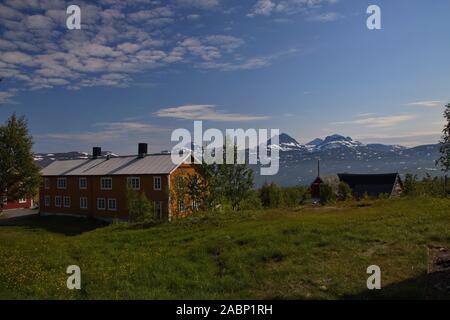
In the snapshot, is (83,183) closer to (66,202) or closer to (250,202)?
(66,202)

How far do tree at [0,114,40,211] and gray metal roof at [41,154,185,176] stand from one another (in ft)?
30.6

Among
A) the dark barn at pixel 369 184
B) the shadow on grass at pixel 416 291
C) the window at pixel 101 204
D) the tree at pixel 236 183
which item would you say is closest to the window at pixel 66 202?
the window at pixel 101 204

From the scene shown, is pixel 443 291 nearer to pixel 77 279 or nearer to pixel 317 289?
pixel 317 289

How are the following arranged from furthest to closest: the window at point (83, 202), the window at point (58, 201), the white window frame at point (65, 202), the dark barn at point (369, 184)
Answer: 1. the dark barn at point (369, 184)
2. the window at point (58, 201)
3. the white window frame at point (65, 202)
4. the window at point (83, 202)

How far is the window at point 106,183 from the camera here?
54.6 metres

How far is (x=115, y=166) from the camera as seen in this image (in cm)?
5681

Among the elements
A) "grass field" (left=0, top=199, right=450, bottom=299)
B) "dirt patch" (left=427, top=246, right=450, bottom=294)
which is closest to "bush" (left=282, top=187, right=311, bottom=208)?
"grass field" (left=0, top=199, right=450, bottom=299)

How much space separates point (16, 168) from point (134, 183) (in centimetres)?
1490

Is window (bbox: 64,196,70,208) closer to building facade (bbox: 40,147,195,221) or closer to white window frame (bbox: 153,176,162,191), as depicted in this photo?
building facade (bbox: 40,147,195,221)

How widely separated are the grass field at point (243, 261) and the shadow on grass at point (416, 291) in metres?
0.03

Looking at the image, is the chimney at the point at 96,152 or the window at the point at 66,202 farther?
the chimney at the point at 96,152

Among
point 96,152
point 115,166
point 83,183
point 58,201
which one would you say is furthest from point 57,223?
point 96,152

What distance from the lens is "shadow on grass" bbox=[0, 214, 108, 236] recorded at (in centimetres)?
4747

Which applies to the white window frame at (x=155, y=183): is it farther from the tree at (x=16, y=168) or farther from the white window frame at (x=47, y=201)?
the white window frame at (x=47, y=201)
